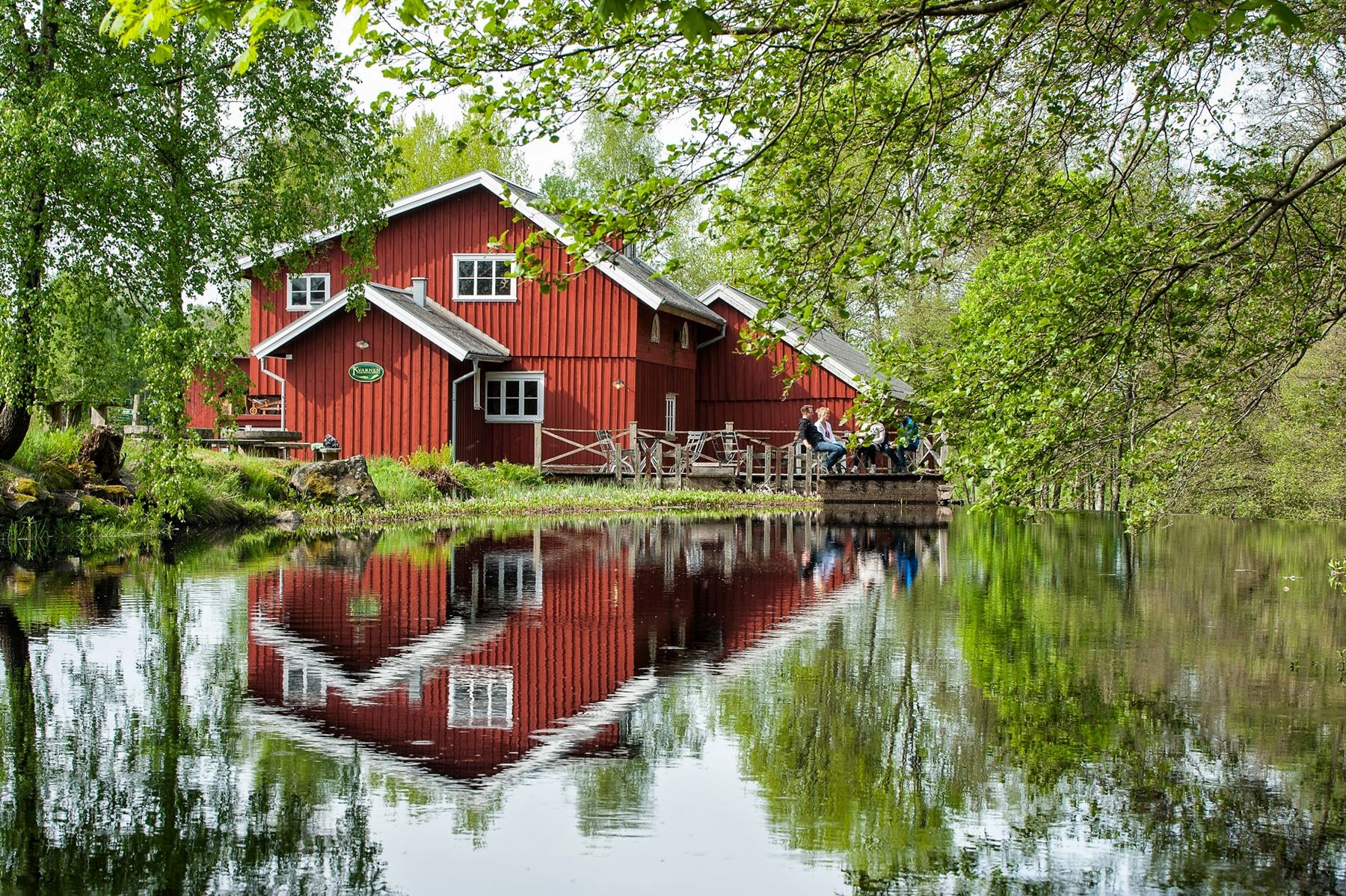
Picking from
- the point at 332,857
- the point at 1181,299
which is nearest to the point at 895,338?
the point at 1181,299

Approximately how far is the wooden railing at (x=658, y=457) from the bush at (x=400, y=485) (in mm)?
6741

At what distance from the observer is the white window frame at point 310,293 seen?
125 ft

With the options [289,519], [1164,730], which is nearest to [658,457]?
[289,519]

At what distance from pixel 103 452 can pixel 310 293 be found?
18143 millimetres

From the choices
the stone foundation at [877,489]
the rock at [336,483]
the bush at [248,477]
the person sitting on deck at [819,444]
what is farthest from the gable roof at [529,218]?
the bush at [248,477]

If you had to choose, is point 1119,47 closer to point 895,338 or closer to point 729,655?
point 895,338

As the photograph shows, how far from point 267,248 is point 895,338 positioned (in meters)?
12.6

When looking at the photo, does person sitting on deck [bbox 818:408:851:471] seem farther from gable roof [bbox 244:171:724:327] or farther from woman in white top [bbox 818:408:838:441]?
gable roof [bbox 244:171:724:327]

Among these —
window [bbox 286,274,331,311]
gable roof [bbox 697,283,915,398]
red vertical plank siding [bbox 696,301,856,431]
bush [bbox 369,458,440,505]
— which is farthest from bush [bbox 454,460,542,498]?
red vertical plank siding [bbox 696,301,856,431]

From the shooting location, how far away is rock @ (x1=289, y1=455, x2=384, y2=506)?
951 inches

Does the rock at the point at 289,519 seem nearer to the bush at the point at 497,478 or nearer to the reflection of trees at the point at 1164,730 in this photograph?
the bush at the point at 497,478

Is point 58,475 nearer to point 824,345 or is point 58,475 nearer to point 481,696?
point 481,696

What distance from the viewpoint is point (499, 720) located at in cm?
729

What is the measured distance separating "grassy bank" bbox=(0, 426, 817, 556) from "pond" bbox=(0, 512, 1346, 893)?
195 inches
